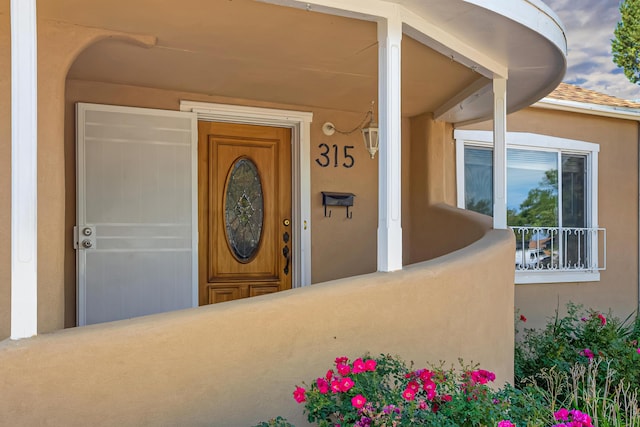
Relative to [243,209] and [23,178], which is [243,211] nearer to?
[243,209]

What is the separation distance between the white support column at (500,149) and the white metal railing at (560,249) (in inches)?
105

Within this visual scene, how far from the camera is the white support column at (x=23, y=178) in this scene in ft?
7.79

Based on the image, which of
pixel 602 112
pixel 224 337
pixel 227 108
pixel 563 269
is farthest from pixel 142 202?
pixel 602 112

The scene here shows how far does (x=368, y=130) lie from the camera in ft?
18.0

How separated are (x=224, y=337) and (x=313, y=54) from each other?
232 centimetres

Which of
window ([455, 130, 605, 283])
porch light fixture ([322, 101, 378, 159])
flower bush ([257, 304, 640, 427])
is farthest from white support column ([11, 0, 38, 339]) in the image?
window ([455, 130, 605, 283])

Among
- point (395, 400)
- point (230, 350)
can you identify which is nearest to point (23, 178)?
point (230, 350)

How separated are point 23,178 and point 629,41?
11476mm

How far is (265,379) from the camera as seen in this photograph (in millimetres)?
2701

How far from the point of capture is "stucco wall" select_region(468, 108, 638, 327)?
7727 millimetres

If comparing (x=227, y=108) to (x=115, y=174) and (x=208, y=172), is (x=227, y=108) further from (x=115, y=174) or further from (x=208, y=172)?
(x=115, y=174)

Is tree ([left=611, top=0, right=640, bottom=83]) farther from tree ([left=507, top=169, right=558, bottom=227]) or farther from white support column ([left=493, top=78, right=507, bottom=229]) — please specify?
white support column ([left=493, top=78, right=507, bottom=229])

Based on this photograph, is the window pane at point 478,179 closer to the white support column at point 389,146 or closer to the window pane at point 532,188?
the window pane at point 532,188

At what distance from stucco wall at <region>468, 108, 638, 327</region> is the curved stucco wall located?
4.85 meters
